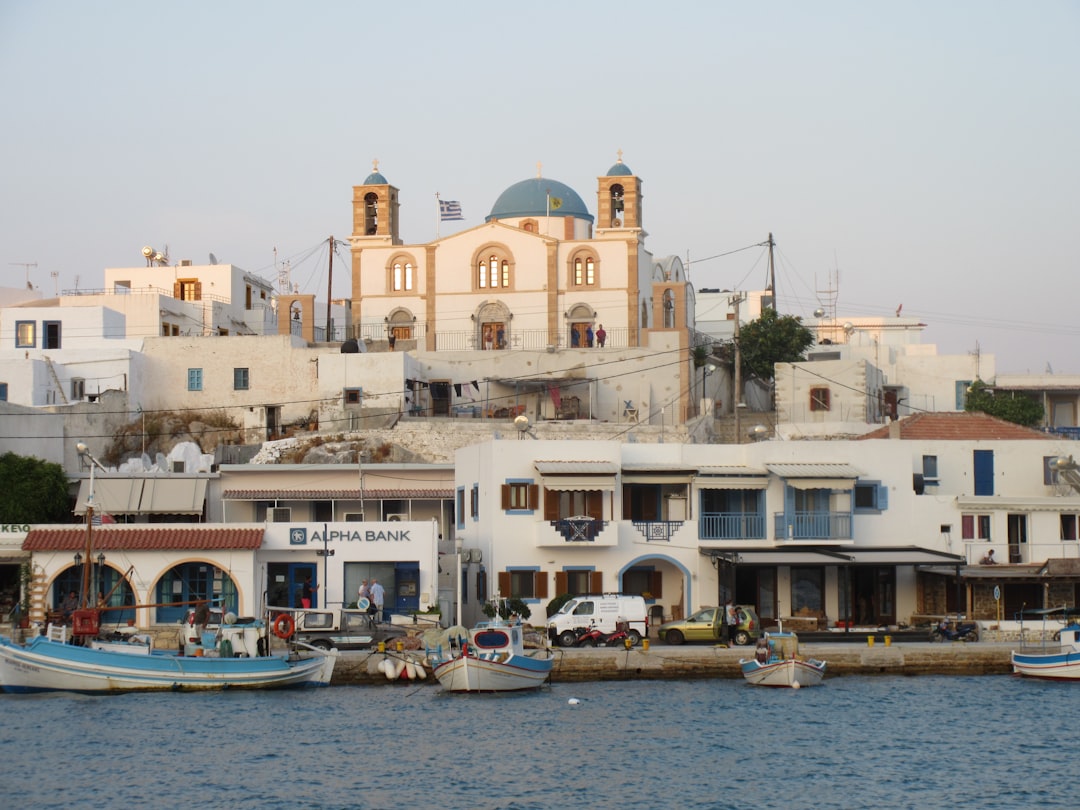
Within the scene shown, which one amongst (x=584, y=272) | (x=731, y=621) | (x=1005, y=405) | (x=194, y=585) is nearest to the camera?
(x=731, y=621)

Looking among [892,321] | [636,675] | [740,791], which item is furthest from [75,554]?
[892,321]

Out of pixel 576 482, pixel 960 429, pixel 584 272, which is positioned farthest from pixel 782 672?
pixel 584 272

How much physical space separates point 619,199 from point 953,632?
37.7 m

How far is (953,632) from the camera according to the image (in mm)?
42344

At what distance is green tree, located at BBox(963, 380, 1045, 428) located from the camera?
72250 millimetres

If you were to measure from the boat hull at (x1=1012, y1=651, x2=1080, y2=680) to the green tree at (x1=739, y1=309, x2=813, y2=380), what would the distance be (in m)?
35.8

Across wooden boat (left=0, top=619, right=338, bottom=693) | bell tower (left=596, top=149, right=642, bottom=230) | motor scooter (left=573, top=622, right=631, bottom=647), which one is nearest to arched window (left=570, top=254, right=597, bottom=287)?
bell tower (left=596, top=149, right=642, bottom=230)

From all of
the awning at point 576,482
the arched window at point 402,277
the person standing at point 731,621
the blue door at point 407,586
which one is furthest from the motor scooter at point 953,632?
the arched window at point 402,277

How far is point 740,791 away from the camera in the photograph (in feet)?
95.9

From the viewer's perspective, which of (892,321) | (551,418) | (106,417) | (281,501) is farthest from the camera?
(892,321)

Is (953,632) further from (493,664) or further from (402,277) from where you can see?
(402,277)

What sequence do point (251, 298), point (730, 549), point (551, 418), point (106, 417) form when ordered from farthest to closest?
1. point (251, 298)
2. point (551, 418)
3. point (106, 417)
4. point (730, 549)

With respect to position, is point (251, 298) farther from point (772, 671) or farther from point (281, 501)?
point (772, 671)

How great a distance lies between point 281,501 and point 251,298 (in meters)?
33.8
